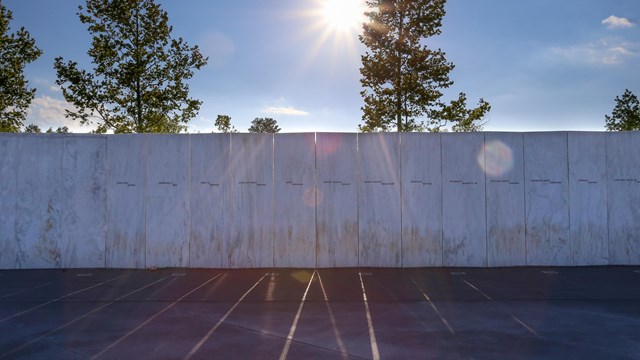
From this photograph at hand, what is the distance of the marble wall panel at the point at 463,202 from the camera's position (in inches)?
616

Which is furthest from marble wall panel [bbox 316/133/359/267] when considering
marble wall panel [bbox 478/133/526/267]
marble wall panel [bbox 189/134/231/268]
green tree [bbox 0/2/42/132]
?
green tree [bbox 0/2/42/132]

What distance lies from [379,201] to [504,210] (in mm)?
3787

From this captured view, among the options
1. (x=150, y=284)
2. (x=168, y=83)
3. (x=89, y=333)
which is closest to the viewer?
(x=89, y=333)

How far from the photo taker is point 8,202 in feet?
51.4

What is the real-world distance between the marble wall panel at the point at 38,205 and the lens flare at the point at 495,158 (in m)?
12.8

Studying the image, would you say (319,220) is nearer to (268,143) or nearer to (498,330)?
(268,143)

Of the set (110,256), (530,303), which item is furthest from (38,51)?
(530,303)

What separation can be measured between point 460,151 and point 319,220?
4.74m

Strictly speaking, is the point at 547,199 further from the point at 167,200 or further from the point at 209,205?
the point at 167,200

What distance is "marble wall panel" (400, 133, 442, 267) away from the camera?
1562cm

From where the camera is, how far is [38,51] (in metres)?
27.8

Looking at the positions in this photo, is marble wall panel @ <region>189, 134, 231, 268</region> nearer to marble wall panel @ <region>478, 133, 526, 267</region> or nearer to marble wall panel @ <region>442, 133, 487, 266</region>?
marble wall panel @ <region>442, 133, 487, 266</region>

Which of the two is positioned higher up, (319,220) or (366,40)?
(366,40)

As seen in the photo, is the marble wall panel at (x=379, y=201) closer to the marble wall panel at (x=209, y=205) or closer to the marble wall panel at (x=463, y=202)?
the marble wall panel at (x=463, y=202)
